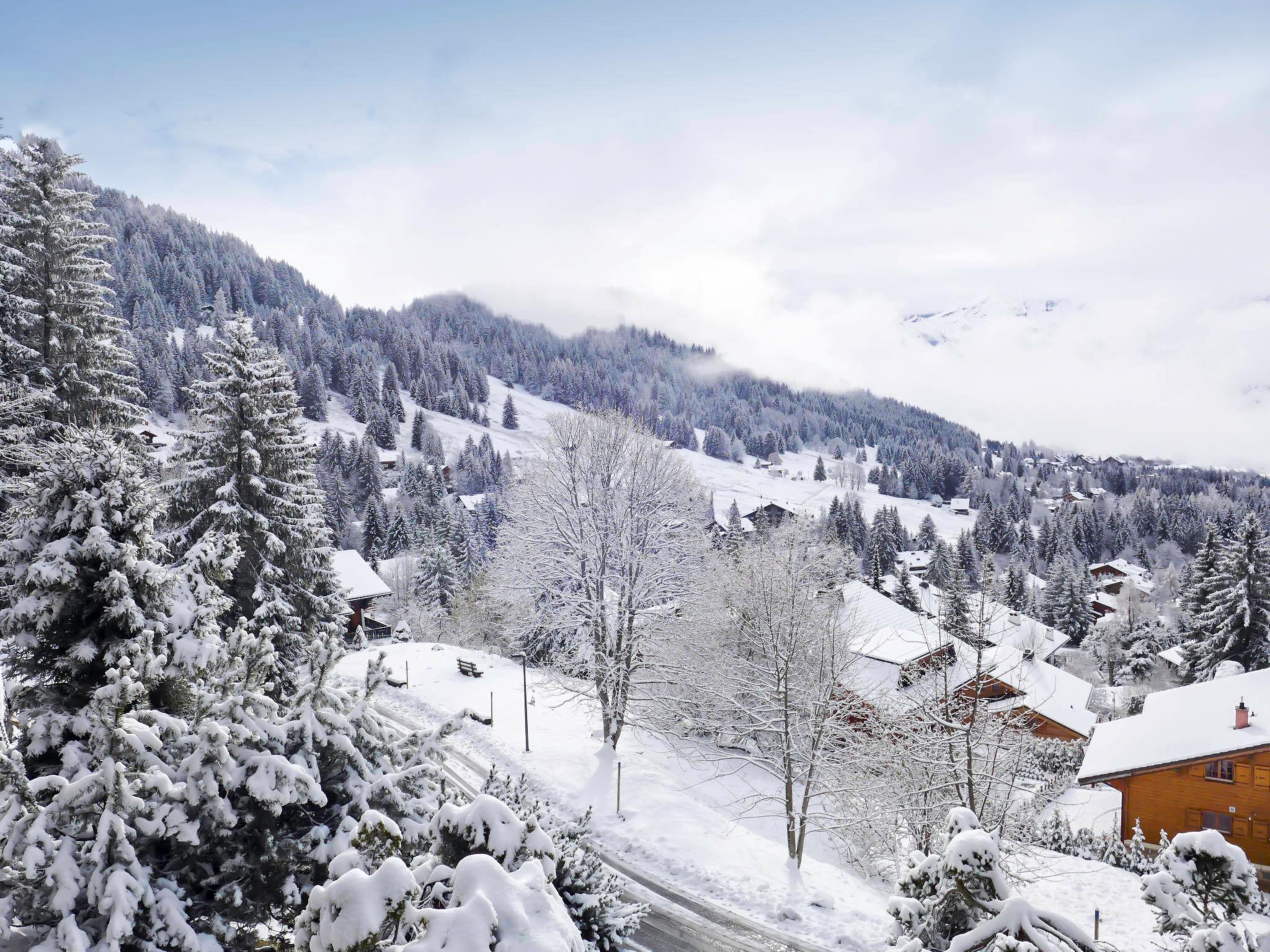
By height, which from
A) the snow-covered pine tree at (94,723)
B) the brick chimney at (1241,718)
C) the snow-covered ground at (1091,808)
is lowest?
the snow-covered ground at (1091,808)

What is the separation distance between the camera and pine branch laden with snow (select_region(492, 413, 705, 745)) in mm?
24359

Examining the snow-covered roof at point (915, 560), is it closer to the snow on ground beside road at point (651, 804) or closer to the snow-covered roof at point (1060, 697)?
the snow-covered roof at point (1060, 697)

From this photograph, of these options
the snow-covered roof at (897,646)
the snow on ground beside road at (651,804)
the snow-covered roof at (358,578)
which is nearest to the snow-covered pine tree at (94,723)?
the snow on ground beside road at (651,804)

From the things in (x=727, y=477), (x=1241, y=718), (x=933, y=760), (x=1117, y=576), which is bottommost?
(x=1241, y=718)

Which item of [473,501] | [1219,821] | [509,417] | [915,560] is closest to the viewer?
[1219,821]

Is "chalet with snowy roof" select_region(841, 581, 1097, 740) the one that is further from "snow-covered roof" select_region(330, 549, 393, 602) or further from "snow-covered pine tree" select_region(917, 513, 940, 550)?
"snow-covered pine tree" select_region(917, 513, 940, 550)

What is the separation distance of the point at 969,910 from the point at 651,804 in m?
17.7

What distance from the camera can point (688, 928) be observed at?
14.3m

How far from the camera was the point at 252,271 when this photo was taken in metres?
191

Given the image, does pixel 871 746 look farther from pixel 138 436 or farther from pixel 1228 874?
pixel 138 436

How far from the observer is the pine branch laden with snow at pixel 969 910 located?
3.58 metres

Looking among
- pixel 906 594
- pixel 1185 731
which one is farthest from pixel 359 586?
pixel 906 594

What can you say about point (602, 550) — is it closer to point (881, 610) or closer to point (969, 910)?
point (969, 910)

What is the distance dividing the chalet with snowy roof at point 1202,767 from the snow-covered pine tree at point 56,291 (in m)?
35.3
